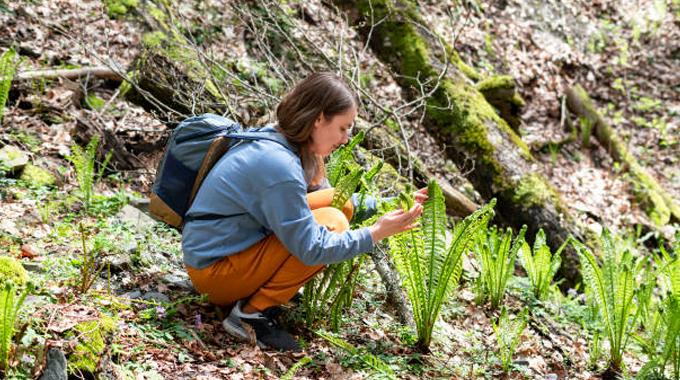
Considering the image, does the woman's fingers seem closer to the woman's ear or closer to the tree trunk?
the woman's ear

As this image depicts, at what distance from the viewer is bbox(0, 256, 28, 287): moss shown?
1968 mm

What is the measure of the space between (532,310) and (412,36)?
3157 millimetres

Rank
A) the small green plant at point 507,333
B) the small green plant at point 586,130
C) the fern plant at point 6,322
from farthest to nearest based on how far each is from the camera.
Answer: the small green plant at point 586,130
the small green plant at point 507,333
the fern plant at point 6,322

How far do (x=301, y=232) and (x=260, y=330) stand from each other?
1.90ft

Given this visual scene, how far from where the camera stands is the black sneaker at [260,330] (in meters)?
2.31

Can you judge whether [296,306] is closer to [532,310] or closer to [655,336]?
[532,310]

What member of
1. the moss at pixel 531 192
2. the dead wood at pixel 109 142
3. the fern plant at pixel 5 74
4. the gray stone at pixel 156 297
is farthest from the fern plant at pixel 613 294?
the fern plant at pixel 5 74

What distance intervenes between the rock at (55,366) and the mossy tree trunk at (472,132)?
A: 3438 millimetres

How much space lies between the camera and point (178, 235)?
3330 mm

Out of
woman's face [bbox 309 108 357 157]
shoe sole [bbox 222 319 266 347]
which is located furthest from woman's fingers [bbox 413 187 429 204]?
shoe sole [bbox 222 319 266 347]

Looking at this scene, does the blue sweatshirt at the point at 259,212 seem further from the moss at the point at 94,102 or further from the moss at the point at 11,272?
the moss at the point at 94,102

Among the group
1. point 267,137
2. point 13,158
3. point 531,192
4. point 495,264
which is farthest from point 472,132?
point 13,158

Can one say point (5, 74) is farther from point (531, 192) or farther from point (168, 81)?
point (531, 192)

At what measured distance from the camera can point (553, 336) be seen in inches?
125
